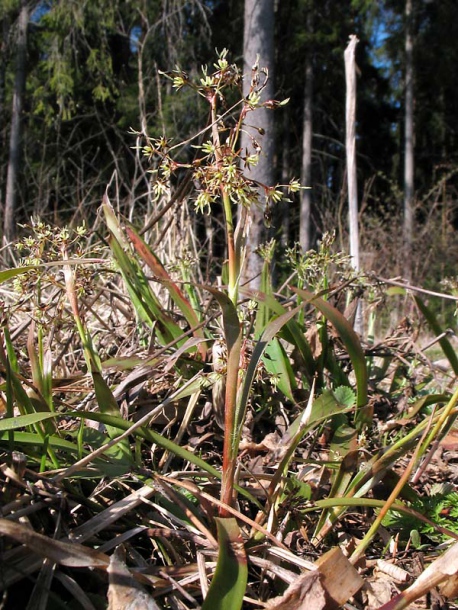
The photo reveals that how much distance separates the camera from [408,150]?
41.9ft

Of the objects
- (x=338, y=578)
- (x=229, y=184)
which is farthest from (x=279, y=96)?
(x=338, y=578)

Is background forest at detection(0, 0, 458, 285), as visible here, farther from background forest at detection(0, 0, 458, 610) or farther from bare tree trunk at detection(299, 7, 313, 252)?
background forest at detection(0, 0, 458, 610)

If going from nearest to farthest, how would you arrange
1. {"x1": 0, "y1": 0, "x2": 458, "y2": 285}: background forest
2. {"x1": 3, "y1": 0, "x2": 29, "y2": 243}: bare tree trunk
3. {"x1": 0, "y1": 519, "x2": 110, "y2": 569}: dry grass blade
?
{"x1": 0, "y1": 519, "x2": 110, "y2": 569}: dry grass blade
{"x1": 0, "y1": 0, "x2": 458, "y2": 285}: background forest
{"x1": 3, "y1": 0, "x2": 29, "y2": 243}: bare tree trunk

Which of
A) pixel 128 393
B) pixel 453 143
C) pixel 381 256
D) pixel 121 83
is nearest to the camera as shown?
pixel 128 393

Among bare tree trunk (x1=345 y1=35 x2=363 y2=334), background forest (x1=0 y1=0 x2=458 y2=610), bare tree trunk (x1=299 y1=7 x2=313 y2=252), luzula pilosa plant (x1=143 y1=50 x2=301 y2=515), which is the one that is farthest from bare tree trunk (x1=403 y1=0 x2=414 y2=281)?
luzula pilosa plant (x1=143 y1=50 x2=301 y2=515)

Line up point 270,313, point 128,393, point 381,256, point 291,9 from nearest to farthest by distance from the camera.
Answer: point 128,393 → point 270,313 → point 381,256 → point 291,9

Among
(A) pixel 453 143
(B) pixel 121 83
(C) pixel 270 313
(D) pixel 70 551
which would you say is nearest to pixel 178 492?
(D) pixel 70 551

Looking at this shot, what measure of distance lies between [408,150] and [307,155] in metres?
2.43

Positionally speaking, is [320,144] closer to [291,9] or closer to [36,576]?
[291,9]

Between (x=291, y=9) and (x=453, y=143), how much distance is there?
6.80 metres

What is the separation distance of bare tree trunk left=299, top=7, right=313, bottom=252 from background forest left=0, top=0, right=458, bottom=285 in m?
0.04

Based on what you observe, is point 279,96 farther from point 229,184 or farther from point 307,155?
point 229,184

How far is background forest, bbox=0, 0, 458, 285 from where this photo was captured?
10078 mm

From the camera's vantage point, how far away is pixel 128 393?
1.32 metres
